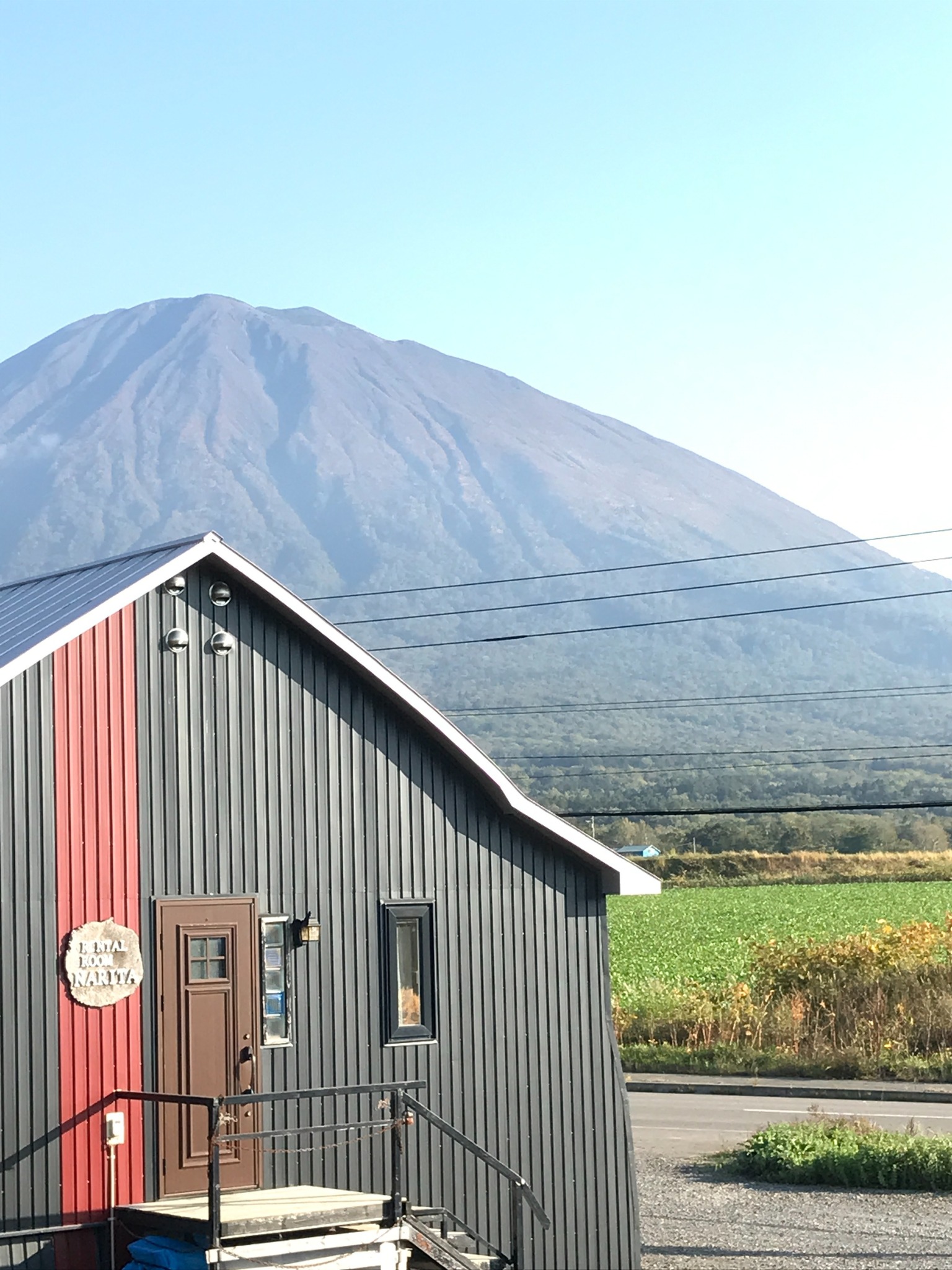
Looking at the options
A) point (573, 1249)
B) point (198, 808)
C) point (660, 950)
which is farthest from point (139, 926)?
point (660, 950)

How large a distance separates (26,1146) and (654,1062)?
23554 mm

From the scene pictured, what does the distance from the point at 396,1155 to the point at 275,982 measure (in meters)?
2.40

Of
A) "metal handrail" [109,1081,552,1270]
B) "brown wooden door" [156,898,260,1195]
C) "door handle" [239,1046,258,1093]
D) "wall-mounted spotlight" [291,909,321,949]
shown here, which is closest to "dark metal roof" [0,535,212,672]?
"brown wooden door" [156,898,260,1195]

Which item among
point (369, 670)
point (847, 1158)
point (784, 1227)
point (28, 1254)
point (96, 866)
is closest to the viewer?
point (28, 1254)

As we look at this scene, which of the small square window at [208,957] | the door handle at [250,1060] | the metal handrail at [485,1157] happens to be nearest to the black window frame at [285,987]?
the door handle at [250,1060]

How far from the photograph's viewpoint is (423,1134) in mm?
17000

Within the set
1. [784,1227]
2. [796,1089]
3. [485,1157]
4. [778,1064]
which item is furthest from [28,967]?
[778,1064]

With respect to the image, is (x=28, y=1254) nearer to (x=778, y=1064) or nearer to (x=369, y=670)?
(x=369, y=670)

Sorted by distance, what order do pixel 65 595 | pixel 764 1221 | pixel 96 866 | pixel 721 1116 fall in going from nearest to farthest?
pixel 96 866 < pixel 65 595 < pixel 764 1221 < pixel 721 1116

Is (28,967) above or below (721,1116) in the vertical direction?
above

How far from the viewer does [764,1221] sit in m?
21.0

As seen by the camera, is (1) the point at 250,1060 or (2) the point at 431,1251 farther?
(1) the point at 250,1060

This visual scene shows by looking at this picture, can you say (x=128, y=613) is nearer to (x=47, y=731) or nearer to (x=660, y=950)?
(x=47, y=731)

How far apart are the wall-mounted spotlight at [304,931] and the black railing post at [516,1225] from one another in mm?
3037
